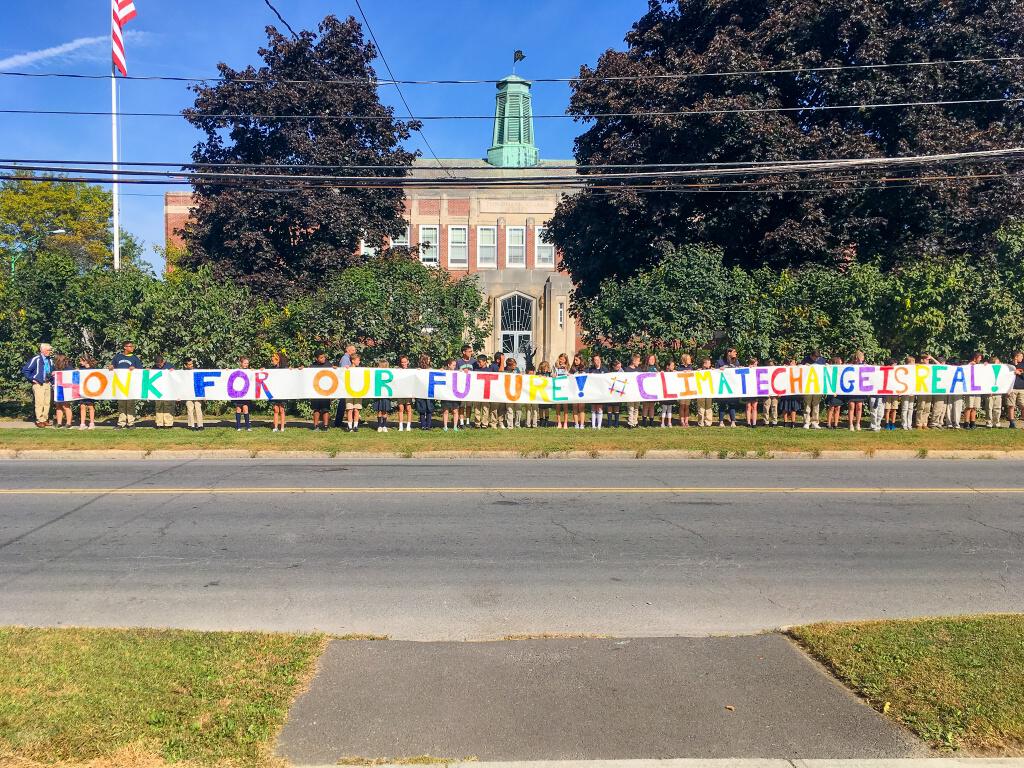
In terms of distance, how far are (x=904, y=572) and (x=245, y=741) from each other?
20.2ft

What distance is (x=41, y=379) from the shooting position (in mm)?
19219

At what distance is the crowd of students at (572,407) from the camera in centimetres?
1925

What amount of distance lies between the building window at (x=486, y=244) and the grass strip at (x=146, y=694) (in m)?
48.5

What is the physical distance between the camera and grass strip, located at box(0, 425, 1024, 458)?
1608cm

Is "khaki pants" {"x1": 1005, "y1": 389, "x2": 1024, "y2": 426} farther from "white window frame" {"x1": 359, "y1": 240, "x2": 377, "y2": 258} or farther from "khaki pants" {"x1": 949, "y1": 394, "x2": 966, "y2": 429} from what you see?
"white window frame" {"x1": 359, "y1": 240, "x2": 377, "y2": 258}

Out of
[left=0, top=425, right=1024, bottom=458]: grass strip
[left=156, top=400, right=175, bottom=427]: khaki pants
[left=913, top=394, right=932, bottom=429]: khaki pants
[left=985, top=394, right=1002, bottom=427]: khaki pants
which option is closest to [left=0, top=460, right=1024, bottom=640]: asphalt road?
[left=0, top=425, right=1024, bottom=458]: grass strip

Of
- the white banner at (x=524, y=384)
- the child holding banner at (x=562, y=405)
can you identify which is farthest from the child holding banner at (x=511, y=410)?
the child holding banner at (x=562, y=405)

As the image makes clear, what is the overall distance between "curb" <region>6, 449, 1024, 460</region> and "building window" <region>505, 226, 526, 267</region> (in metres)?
38.2

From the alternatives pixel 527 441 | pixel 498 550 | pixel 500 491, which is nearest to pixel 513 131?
pixel 527 441

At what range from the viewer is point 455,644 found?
6004 millimetres

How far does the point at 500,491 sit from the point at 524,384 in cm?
781

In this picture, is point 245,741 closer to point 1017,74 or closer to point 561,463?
point 561,463

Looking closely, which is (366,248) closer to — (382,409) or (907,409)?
(382,409)

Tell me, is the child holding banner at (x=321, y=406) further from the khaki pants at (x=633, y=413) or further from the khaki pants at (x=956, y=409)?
the khaki pants at (x=956, y=409)
